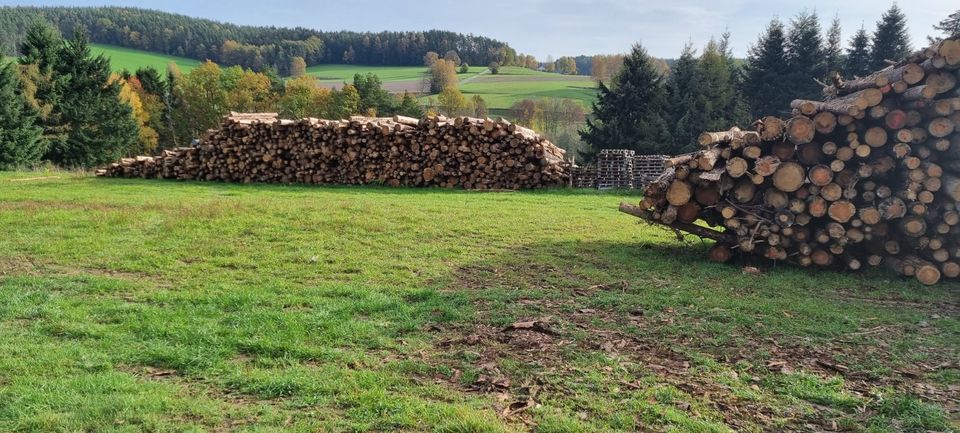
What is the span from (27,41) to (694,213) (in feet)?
109

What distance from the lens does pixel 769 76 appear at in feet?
111

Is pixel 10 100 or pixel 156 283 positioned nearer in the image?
pixel 156 283

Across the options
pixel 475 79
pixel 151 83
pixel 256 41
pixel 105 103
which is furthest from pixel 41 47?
pixel 256 41

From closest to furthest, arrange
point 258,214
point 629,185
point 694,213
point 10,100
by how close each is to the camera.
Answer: point 694,213
point 258,214
point 629,185
point 10,100

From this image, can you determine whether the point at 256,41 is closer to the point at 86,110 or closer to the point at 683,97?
the point at 86,110

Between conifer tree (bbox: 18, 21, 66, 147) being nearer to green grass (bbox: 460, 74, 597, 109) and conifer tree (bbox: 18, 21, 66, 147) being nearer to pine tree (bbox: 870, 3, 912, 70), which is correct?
green grass (bbox: 460, 74, 597, 109)

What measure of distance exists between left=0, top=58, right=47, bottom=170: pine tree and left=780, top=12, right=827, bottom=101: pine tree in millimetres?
36890

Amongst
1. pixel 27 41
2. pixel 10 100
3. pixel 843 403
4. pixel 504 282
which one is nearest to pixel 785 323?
pixel 843 403

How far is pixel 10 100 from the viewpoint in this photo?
2344 cm

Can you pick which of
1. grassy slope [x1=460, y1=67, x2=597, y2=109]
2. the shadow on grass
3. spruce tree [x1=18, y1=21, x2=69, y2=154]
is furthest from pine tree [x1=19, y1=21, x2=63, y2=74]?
grassy slope [x1=460, y1=67, x2=597, y2=109]

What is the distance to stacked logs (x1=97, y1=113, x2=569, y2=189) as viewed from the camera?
54.2 ft

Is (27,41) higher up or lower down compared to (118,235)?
higher up

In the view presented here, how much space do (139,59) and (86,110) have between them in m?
44.4

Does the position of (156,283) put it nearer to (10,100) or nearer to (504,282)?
(504,282)
